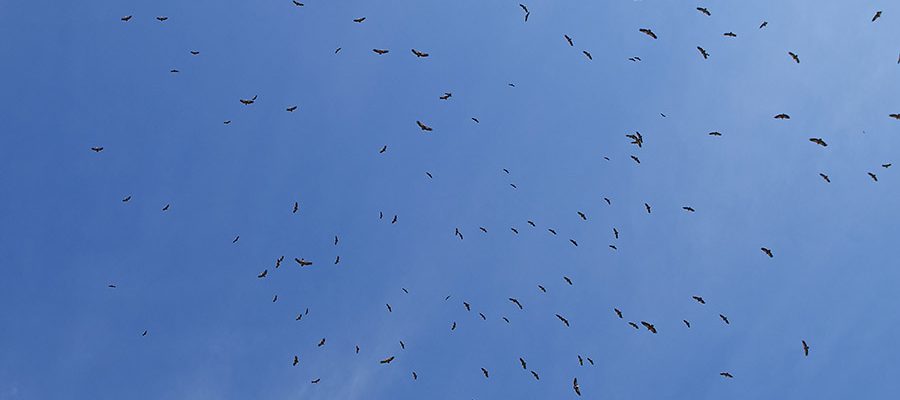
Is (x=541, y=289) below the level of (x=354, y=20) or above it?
below

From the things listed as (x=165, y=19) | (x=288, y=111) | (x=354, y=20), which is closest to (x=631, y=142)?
(x=354, y=20)

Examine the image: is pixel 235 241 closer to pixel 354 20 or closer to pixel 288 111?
pixel 288 111

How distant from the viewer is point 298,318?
38.3 m

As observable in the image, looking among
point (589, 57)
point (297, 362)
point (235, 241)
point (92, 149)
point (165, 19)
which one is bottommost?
point (297, 362)

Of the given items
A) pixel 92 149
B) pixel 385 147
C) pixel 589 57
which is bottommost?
pixel 92 149

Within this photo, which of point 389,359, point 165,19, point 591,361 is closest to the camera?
point 165,19

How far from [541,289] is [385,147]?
11.5 meters

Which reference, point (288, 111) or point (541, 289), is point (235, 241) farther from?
point (541, 289)

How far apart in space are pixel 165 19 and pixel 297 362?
18260 mm

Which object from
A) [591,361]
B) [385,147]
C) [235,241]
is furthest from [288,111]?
[591,361]

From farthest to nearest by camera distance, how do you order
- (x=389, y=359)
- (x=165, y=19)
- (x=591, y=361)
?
(x=591, y=361) < (x=389, y=359) < (x=165, y=19)

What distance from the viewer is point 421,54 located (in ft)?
115

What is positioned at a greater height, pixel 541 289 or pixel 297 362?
pixel 541 289

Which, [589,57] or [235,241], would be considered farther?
[235,241]
